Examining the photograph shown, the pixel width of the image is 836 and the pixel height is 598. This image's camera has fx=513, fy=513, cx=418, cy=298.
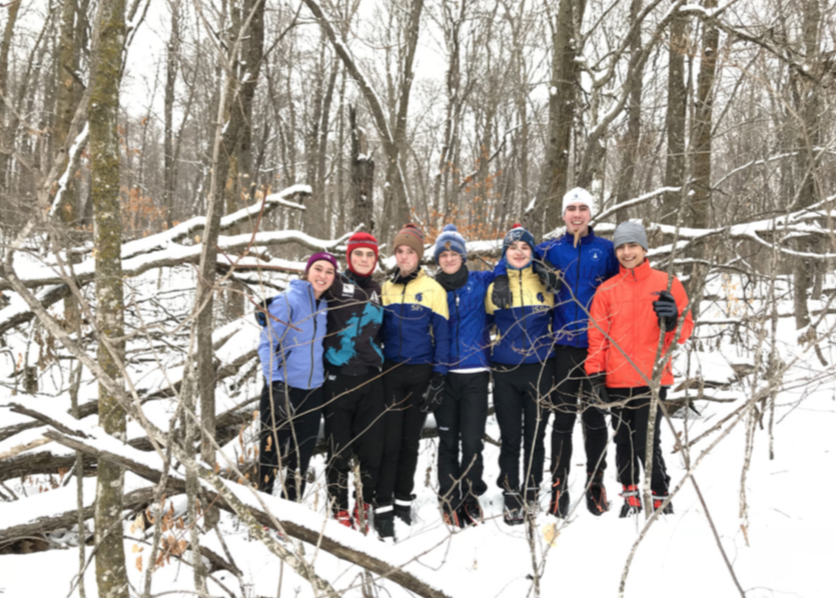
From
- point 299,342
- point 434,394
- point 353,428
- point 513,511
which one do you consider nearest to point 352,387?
point 353,428

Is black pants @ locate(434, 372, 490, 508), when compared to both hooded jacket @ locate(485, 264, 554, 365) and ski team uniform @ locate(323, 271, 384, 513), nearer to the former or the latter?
hooded jacket @ locate(485, 264, 554, 365)

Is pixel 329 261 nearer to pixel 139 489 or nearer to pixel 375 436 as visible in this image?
pixel 375 436

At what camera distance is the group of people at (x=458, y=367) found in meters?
3.39

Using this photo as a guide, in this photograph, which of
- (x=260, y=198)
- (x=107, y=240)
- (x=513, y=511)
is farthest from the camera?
(x=260, y=198)

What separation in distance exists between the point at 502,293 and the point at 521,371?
555 mm

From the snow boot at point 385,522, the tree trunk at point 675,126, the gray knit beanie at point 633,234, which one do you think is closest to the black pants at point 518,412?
the snow boot at point 385,522

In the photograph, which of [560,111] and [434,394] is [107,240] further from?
[560,111]

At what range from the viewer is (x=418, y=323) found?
3629 mm

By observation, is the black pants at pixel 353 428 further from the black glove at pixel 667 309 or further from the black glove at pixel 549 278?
the black glove at pixel 667 309

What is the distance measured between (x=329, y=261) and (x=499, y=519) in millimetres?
2144

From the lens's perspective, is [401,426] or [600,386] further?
[401,426]

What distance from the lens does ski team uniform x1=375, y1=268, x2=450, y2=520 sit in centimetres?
360

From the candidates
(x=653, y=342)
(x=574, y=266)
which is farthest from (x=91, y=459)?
(x=653, y=342)

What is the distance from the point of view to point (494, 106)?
13.8 meters
